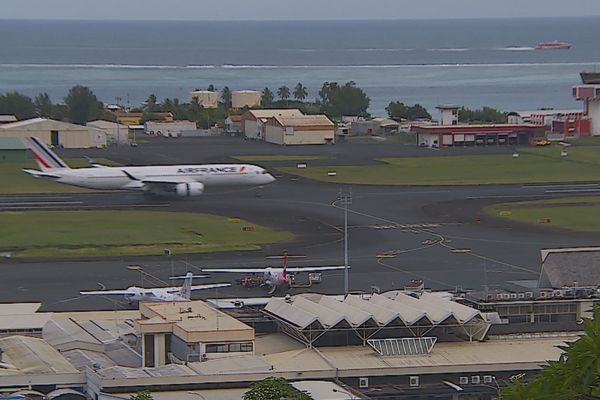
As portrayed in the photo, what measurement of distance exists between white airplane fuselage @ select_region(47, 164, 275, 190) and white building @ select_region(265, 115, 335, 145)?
143 ft

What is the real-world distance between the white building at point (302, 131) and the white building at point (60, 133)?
16546 millimetres

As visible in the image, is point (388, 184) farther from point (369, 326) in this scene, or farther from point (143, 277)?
point (369, 326)

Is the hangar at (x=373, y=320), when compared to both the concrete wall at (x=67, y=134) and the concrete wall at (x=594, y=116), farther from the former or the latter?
the concrete wall at (x=594, y=116)

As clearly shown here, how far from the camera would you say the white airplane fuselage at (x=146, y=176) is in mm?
90750

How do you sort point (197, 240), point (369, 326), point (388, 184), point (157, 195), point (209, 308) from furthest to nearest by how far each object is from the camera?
point (388, 184), point (157, 195), point (197, 240), point (209, 308), point (369, 326)

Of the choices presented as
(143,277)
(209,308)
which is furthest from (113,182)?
(209,308)

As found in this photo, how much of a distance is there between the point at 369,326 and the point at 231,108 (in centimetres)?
14039

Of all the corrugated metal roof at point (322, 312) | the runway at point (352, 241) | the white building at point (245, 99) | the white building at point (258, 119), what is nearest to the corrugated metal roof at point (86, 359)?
the corrugated metal roof at point (322, 312)

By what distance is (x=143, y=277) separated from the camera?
5988 centimetres

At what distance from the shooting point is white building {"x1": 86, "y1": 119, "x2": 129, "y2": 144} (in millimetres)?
138500

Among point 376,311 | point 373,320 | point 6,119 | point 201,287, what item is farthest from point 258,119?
point 373,320

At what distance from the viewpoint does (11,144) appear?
11850 cm

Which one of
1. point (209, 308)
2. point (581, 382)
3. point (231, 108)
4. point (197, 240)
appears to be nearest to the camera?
point (581, 382)

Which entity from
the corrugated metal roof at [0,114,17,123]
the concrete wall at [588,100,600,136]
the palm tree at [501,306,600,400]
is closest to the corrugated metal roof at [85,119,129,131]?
the corrugated metal roof at [0,114,17,123]
